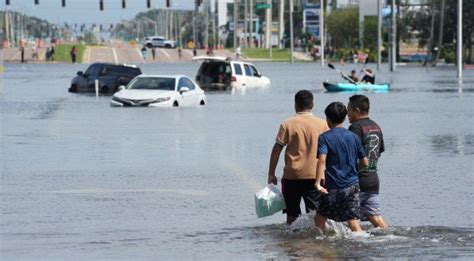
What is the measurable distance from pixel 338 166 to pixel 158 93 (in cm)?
2907

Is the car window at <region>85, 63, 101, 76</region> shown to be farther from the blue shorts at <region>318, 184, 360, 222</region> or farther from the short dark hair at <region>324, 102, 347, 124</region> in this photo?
the short dark hair at <region>324, 102, 347, 124</region>

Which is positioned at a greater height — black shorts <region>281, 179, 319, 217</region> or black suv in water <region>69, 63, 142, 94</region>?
black shorts <region>281, 179, 319, 217</region>

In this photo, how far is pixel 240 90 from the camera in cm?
5866

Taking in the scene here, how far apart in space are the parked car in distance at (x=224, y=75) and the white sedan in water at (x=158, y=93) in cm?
1685

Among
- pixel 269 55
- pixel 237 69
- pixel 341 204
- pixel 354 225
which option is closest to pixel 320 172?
pixel 341 204

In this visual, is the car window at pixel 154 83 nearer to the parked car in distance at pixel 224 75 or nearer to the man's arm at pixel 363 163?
the parked car in distance at pixel 224 75

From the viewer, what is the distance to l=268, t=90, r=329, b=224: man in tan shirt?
1289cm

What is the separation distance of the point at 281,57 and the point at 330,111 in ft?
435

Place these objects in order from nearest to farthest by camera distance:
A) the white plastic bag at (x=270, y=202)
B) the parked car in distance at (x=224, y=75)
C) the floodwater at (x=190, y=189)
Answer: the floodwater at (x=190, y=189) < the white plastic bag at (x=270, y=202) < the parked car in distance at (x=224, y=75)

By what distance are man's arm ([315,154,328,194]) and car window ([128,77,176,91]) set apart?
29.5 m

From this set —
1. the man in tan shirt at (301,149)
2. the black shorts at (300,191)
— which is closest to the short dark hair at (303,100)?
the man in tan shirt at (301,149)

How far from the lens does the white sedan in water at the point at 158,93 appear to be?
4084 centimetres

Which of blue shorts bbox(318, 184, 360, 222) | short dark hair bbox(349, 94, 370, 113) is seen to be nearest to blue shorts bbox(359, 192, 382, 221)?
blue shorts bbox(318, 184, 360, 222)

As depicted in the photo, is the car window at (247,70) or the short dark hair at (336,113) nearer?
the short dark hair at (336,113)
